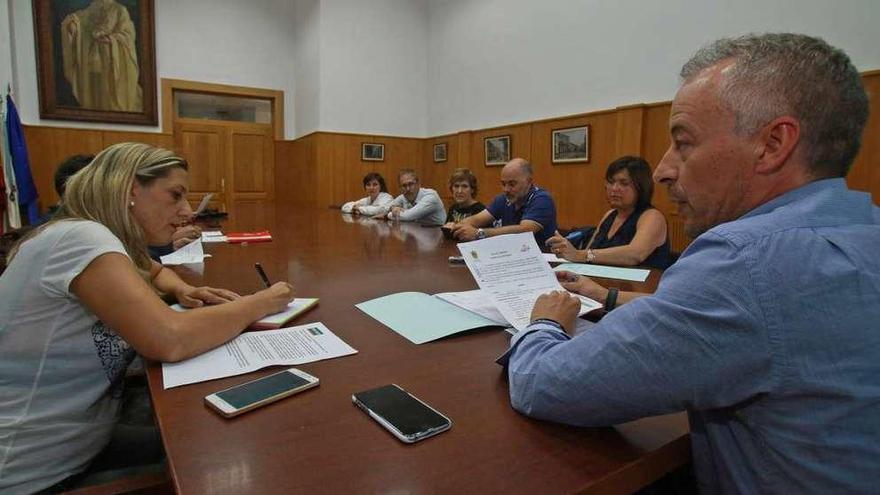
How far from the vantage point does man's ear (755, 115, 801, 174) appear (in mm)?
686

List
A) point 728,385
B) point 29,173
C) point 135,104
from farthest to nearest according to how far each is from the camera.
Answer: point 135,104
point 29,173
point 728,385

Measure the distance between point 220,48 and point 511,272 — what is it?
813cm

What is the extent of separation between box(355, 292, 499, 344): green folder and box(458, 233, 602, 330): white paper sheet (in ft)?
0.24

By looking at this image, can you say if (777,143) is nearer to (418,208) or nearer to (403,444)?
(403,444)

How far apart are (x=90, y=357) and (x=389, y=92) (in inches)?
302

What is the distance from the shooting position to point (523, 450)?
0.64 m

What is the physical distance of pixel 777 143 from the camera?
70 centimetres

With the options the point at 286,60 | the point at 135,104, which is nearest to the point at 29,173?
the point at 135,104

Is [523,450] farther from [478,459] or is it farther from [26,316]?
[26,316]

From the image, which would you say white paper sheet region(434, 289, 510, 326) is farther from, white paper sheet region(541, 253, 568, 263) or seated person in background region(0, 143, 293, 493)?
white paper sheet region(541, 253, 568, 263)

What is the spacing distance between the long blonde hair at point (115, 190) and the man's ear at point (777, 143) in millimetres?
1233

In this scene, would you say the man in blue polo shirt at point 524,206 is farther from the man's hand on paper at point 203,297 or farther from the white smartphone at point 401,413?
the white smartphone at point 401,413

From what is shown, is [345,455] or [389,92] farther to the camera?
[389,92]

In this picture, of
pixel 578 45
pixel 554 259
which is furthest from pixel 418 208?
pixel 578 45
